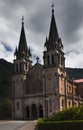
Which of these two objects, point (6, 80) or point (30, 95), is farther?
point (6, 80)

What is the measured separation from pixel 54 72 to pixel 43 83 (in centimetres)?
419

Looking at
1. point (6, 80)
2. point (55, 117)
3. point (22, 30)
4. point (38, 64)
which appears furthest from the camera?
point (6, 80)

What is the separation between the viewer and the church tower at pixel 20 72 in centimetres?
8431

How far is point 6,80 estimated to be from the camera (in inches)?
4567

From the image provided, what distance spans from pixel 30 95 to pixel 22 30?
2030 cm

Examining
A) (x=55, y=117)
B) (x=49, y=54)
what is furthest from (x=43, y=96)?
(x=55, y=117)

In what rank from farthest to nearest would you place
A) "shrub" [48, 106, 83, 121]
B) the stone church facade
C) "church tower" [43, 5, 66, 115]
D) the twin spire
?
the twin spire, the stone church facade, "church tower" [43, 5, 66, 115], "shrub" [48, 106, 83, 121]

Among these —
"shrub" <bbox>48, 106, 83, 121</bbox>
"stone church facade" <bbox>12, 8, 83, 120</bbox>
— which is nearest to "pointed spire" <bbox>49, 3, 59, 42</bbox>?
"stone church facade" <bbox>12, 8, 83, 120</bbox>

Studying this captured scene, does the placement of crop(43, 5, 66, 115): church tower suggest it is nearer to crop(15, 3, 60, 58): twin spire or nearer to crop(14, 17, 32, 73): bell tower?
crop(15, 3, 60, 58): twin spire

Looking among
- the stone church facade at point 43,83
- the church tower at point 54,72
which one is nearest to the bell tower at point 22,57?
the stone church facade at point 43,83

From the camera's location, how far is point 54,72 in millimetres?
77500

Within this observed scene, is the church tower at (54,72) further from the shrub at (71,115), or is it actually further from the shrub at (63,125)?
the shrub at (63,125)

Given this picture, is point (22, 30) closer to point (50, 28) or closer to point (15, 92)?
point (50, 28)

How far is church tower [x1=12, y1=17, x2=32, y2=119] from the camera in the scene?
84.3m
